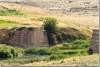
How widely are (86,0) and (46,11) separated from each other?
9061 mm

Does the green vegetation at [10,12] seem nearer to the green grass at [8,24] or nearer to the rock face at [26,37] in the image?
the green grass at [8,24]

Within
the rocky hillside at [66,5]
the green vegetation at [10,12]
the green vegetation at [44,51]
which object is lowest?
the rocky hillside at [66,5]

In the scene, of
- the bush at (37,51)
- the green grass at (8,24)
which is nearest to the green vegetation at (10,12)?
the green grass at (8,24)

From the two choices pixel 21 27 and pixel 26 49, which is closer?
pixel 26 49

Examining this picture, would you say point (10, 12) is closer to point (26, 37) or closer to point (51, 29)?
point (51, 29)

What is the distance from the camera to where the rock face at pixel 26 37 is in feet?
171

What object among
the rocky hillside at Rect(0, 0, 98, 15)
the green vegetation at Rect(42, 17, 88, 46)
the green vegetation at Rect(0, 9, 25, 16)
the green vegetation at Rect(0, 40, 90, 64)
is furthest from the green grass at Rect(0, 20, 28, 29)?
the rocky hillside at Rect(0, 0, 98, 15)

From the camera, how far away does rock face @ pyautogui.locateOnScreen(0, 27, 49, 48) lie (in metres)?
52.2

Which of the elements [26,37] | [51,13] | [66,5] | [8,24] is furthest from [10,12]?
[26,37]

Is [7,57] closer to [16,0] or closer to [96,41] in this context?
[96,41]

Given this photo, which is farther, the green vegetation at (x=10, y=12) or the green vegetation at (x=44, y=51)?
the green vegetation at (x=10, y=12)

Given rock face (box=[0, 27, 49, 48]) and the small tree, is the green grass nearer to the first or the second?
rock face (box=[0, 27, 49, 48])

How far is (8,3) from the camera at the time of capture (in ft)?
261

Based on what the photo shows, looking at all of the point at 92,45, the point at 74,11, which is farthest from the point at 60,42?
the point at 74,11
